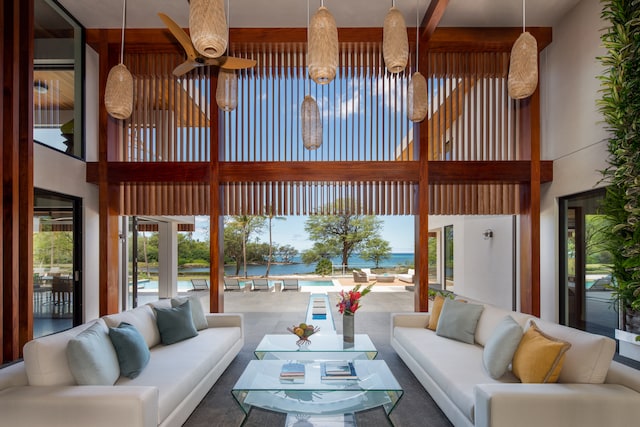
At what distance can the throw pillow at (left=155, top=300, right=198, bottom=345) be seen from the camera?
151 inches

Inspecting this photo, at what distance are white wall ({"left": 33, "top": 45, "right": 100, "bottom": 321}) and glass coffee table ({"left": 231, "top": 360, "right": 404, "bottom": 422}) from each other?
3.69 metres

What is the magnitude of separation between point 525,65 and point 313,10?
3.09 m

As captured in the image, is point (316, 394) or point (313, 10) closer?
point (316, 394)

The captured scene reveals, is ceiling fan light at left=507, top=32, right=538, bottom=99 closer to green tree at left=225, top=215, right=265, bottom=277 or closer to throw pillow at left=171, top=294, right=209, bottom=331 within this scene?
throw pillow at left=171, top=294, right=209, bottom=331

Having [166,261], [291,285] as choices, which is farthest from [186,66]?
[291,285]

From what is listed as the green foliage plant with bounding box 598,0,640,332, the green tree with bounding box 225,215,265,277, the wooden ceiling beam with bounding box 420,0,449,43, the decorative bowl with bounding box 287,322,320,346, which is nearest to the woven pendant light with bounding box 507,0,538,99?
the green foliage plant with bounding box 598,0,640,332

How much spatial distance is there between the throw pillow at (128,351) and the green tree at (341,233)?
23.7 meters

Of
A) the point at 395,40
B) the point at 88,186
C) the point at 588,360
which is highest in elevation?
the point at 395,40

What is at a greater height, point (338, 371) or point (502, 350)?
point (502, 350)

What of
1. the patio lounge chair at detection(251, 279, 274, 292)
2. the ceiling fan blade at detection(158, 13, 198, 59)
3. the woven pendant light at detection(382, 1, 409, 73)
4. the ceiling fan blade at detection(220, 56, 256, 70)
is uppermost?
the ceiling fan blade at detection(158, 13, 198, 59)

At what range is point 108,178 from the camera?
222 inches

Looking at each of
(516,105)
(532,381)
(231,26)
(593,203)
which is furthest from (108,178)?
(593,203)

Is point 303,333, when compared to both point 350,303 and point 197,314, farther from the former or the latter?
point 197,314

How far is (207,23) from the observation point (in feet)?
8.06
